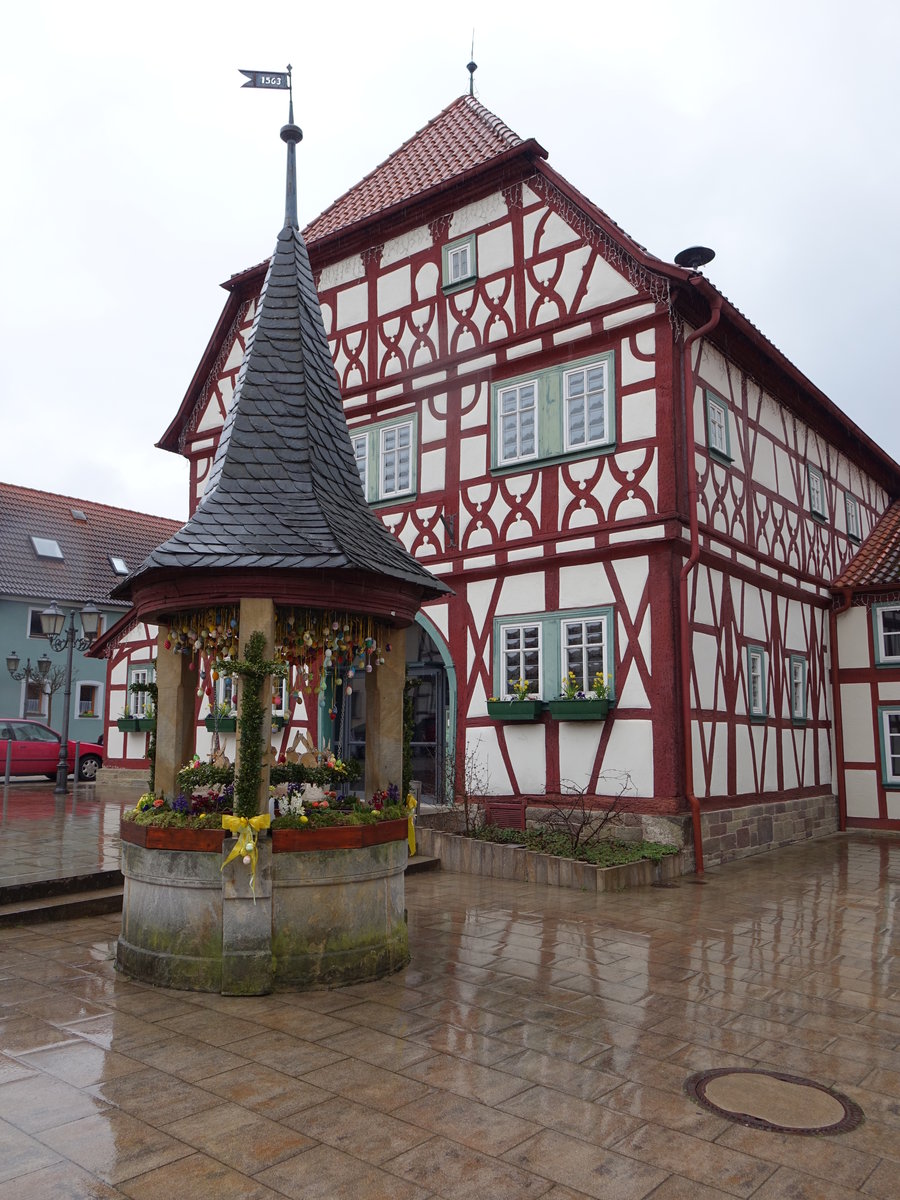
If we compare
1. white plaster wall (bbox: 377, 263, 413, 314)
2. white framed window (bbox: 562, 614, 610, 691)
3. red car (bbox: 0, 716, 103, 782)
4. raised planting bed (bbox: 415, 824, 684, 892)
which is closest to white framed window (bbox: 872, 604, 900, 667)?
white framed window (bbox: 562, 614, 610, 691)

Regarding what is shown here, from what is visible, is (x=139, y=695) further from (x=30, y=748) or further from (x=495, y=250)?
(x=495, y=250)

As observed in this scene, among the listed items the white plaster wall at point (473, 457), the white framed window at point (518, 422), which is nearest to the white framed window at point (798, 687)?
the white framed window at point (518, 422)

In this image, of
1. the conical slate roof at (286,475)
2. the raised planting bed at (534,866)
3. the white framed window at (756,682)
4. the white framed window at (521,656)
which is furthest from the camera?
the white framed window at (756,682)

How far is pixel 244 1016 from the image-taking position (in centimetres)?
557

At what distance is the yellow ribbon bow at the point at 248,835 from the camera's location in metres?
6.01

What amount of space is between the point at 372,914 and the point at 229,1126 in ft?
7.97

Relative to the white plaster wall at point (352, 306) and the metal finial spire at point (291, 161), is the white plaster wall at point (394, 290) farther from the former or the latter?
the metal finial spire at point (291, 161)

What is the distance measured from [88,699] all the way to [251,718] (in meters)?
28.2

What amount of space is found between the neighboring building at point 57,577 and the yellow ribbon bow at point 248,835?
24577 mm

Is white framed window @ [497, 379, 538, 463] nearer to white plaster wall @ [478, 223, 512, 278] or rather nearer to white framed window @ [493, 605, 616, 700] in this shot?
white plaster wall @ [478, 223, 512, 278]

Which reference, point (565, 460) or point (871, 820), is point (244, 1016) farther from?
point (871, 820)

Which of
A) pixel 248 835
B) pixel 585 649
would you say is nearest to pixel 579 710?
pixel 585 649

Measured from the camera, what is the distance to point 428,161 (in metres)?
16.7

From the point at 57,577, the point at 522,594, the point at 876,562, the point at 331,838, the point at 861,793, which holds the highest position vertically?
the point at 57,577
